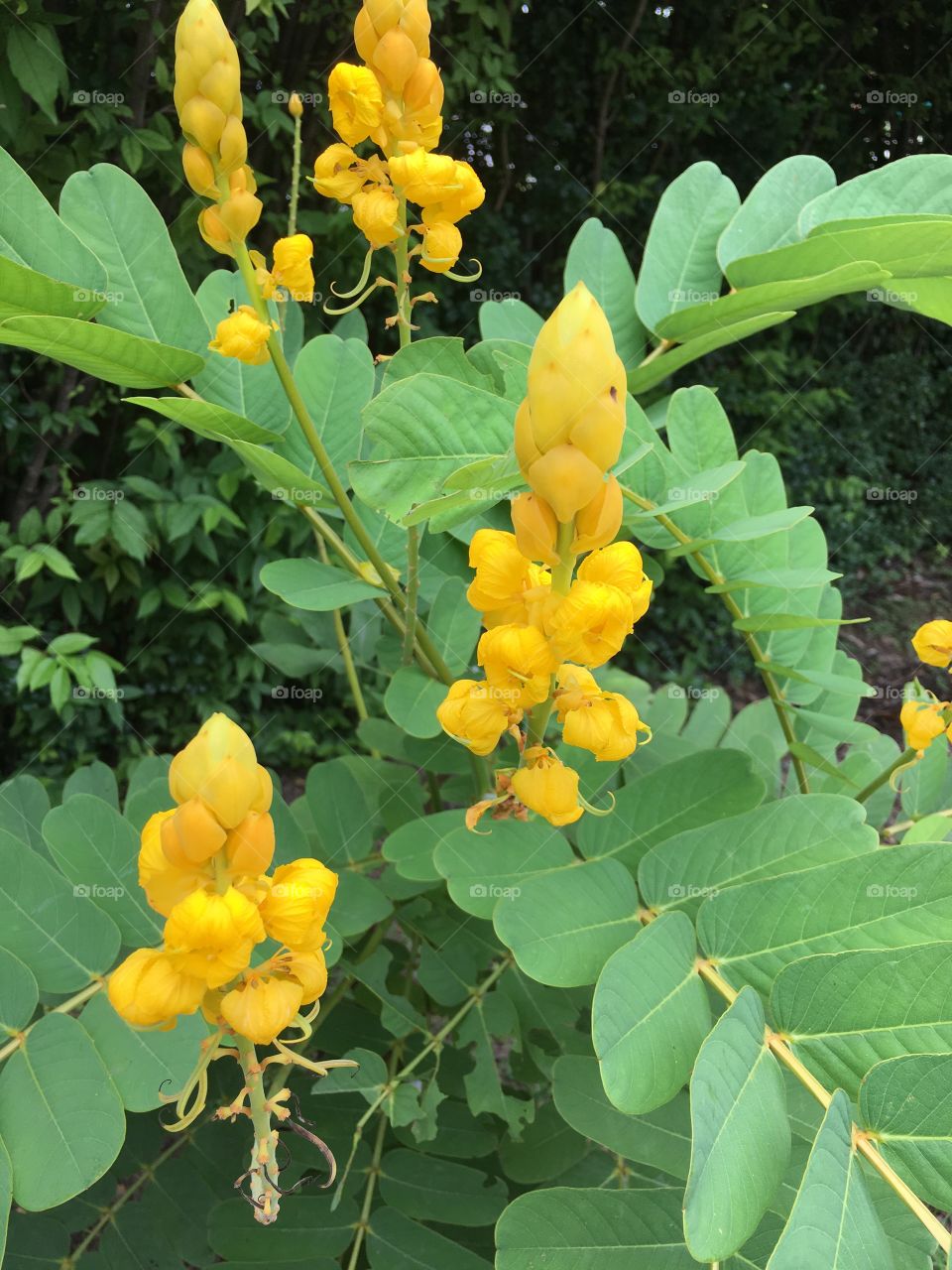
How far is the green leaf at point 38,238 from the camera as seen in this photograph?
67 centimetres

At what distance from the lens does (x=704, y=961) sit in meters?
0.61

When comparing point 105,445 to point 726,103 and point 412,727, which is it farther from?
point 726,103

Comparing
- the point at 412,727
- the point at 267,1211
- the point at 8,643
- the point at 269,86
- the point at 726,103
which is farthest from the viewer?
the point at 726,103

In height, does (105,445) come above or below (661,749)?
below

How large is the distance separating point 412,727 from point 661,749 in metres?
0.24

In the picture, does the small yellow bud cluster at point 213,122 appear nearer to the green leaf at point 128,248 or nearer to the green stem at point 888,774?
the green leaf at point 128,248

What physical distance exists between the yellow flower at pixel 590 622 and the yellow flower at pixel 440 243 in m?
0.32

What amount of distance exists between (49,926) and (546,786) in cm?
37

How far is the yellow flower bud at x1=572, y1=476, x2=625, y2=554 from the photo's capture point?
441 mm

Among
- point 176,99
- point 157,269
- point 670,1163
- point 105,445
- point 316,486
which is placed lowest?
point 105,445

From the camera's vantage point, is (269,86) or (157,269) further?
(269,86)

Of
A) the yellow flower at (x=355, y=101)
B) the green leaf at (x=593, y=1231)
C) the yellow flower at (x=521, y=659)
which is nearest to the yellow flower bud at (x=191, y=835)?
the yellow flower at (x=521, y=659)

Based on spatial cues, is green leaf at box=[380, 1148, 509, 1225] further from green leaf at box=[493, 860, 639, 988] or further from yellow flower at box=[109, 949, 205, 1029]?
yellow flower at box=[109, 949, 205, 1029]

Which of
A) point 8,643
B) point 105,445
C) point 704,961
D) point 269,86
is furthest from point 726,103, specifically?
point 704,961
